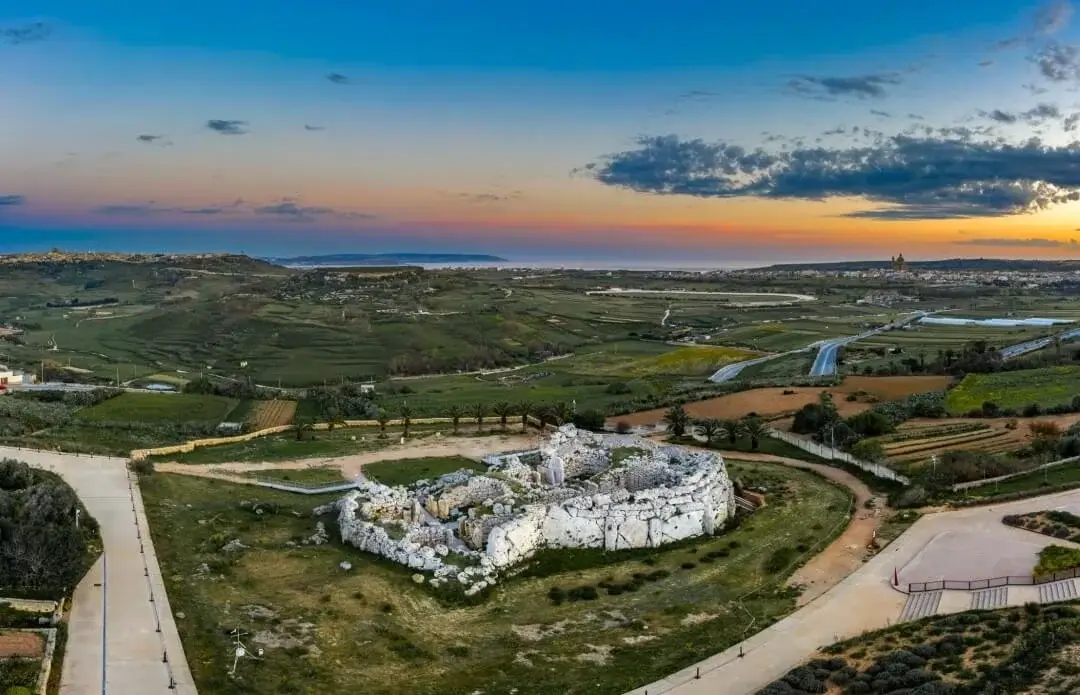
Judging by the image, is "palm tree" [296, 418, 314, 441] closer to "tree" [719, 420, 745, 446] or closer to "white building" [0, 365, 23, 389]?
"tree" [719, 420, 745, 446]

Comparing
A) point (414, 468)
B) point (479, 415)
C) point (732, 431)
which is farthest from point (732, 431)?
A: point (414, 468)

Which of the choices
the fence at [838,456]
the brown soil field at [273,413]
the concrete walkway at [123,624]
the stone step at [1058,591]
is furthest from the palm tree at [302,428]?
the stone step at [1058,591]

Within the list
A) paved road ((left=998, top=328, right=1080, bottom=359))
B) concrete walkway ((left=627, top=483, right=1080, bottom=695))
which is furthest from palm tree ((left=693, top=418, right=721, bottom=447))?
paved road ((left=998, top=328, right=1080, bottom=359))

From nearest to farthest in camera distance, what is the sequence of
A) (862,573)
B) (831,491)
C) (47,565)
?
1. (47,565)
2. (862,573)
3. (831,491)

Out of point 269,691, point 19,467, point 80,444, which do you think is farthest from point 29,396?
point 269,691

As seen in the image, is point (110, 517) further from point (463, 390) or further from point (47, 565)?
point (463, 390)

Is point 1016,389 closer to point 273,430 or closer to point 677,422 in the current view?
point 677,422

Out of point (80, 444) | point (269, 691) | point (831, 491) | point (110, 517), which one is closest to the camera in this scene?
point (269, 691)
